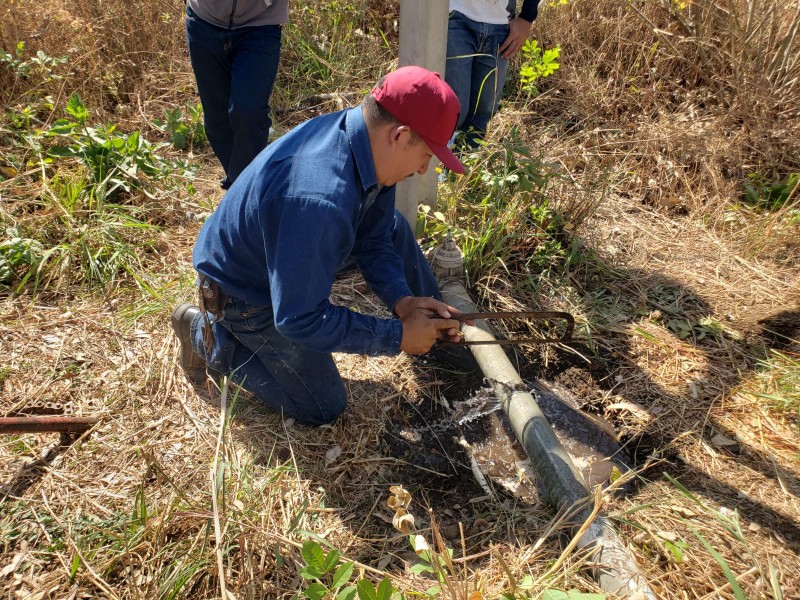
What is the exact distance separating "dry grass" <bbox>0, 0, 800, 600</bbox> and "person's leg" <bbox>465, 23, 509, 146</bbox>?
0.23 m

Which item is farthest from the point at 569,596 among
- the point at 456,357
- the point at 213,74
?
the point at 213,74

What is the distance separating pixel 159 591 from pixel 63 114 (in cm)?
384

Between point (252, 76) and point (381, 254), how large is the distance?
4.81ft

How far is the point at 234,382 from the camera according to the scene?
2566 mm

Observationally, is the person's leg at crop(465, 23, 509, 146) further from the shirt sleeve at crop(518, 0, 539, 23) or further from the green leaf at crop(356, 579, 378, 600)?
the green leaf at crop(356, 579, 378, 600)

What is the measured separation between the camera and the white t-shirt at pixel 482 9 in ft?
11.2

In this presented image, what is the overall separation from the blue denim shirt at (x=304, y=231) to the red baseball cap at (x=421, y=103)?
Result: 14 centimetres

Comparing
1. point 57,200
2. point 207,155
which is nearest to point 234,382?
point 57,200

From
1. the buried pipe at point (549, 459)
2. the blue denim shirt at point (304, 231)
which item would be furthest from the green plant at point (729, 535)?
the blue denim shirt at point (304, 231)

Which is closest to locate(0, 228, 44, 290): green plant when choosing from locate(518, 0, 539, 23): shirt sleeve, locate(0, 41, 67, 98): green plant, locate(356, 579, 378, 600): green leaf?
locate(0, 41, 67, 98): green plant

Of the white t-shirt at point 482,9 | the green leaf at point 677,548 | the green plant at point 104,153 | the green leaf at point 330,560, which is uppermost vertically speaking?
the white t-shirt at point 482,9

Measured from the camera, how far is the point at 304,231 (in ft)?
6.02

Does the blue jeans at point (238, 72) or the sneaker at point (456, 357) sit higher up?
the blue jeans at point (238, 72)

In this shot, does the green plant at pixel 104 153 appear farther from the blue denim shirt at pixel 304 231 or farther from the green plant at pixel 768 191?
the green plant at pixel 768 191
